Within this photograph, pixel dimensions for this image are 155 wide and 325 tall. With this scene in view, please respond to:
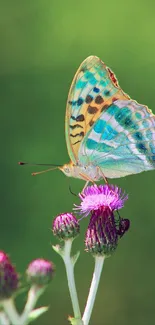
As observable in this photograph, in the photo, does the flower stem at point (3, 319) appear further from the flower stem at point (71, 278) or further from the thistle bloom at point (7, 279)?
the flower stem at point (71, 278)

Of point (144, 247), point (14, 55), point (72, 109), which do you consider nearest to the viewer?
point (72, 109)

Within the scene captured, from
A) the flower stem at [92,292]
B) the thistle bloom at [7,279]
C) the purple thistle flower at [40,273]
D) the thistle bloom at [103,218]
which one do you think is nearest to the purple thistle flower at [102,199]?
the thistle bloom at [103,218]

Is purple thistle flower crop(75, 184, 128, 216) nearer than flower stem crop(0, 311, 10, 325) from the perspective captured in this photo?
No

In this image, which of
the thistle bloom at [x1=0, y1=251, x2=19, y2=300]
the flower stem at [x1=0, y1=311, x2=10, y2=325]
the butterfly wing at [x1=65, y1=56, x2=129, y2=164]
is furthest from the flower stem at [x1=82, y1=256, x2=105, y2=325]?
the butterfly wing at [x1=65, y1=56, x2=129, y2=164]

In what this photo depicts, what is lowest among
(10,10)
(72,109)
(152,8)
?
(72,109)

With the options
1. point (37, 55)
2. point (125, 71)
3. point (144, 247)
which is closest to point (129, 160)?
point (144, 247)

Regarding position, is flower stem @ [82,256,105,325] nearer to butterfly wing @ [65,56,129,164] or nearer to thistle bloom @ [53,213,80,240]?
thistle bloom @ [53,213,80,240]

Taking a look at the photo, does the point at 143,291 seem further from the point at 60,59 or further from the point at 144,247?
the point at 60,59
